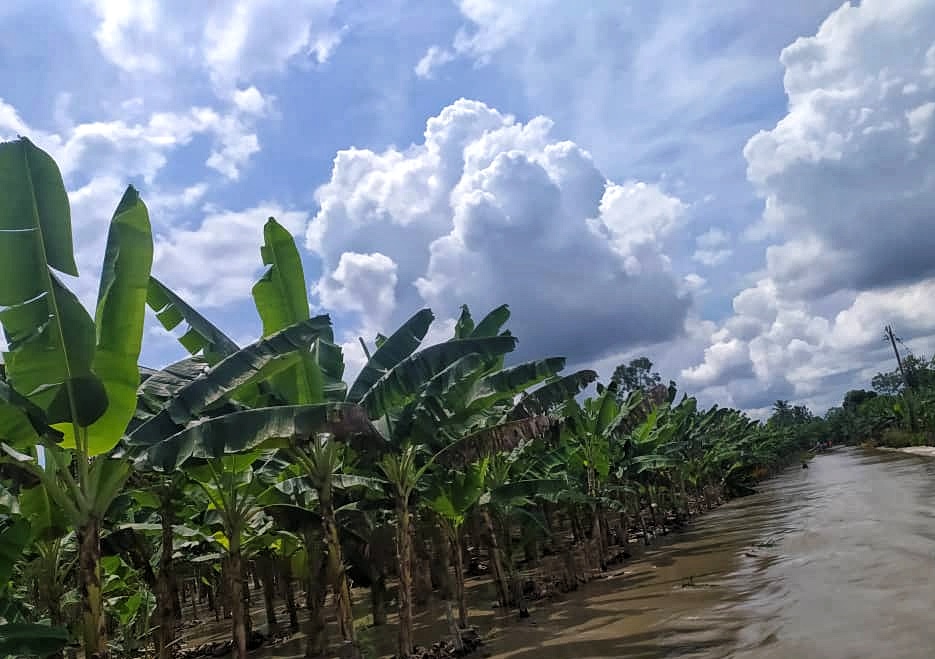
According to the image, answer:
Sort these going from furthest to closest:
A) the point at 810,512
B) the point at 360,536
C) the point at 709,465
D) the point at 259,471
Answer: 1. the point at 709,465
2. the point at 810,512
3. the point at 360,536
4. the point at 259,471

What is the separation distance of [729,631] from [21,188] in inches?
422

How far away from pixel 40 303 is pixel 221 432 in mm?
2206

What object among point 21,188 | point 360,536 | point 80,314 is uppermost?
point 21,188

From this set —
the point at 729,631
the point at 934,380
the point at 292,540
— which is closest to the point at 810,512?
the point at 729,631

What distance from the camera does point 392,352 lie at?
10.1 meters

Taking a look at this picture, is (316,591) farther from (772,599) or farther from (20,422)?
(772,599)

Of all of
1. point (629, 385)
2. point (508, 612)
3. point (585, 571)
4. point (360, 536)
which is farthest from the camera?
point (629, 385)

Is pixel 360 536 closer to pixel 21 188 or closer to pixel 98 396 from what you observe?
pixel 98 396

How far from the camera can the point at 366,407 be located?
28.8 ft

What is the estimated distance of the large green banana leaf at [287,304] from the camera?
9664 mm

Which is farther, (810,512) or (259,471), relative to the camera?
(810,512)

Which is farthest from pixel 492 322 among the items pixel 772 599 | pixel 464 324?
pixel 772 599

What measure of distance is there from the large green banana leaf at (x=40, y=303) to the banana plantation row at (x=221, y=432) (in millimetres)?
14

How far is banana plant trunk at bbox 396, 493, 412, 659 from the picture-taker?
990 cm
